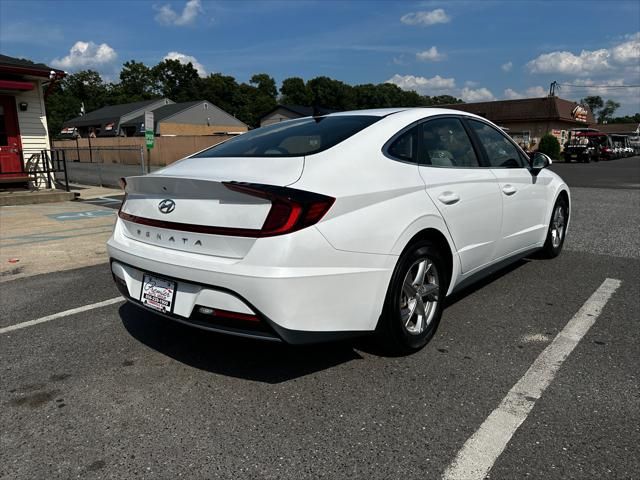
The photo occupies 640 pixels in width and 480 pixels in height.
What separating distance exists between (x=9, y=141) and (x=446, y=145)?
1304 centimetres

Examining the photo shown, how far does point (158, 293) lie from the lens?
2.96 meters

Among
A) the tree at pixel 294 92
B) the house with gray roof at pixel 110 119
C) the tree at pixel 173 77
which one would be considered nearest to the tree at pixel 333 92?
the tree at pixel 294 92

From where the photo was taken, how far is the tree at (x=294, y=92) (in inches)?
4375

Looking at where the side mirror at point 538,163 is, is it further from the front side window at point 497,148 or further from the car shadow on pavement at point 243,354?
the car shadow on pavement at point 243,354

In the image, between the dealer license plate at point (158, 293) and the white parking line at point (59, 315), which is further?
the white parking line at point (59, 315)

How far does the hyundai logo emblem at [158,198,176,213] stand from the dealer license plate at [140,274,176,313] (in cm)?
41

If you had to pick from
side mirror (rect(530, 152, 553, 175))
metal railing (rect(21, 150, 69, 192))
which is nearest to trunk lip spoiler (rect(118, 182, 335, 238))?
side mirror (rect(530, 152, 553, 175))

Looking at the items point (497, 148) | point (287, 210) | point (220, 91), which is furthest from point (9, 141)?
point (220, 91)

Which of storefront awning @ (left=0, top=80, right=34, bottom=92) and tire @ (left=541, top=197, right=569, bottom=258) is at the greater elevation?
storefront awning @ (left=0, top=80, right=34, bottom=92)

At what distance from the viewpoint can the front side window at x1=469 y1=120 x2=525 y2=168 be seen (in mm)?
4250

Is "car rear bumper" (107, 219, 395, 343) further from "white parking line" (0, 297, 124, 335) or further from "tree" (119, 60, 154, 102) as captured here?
"tree" (119, 60, 154, 102)

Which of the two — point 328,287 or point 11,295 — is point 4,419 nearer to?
point 328,287

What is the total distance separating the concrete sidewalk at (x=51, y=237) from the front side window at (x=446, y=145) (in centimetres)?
439

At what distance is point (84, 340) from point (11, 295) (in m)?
1.71
